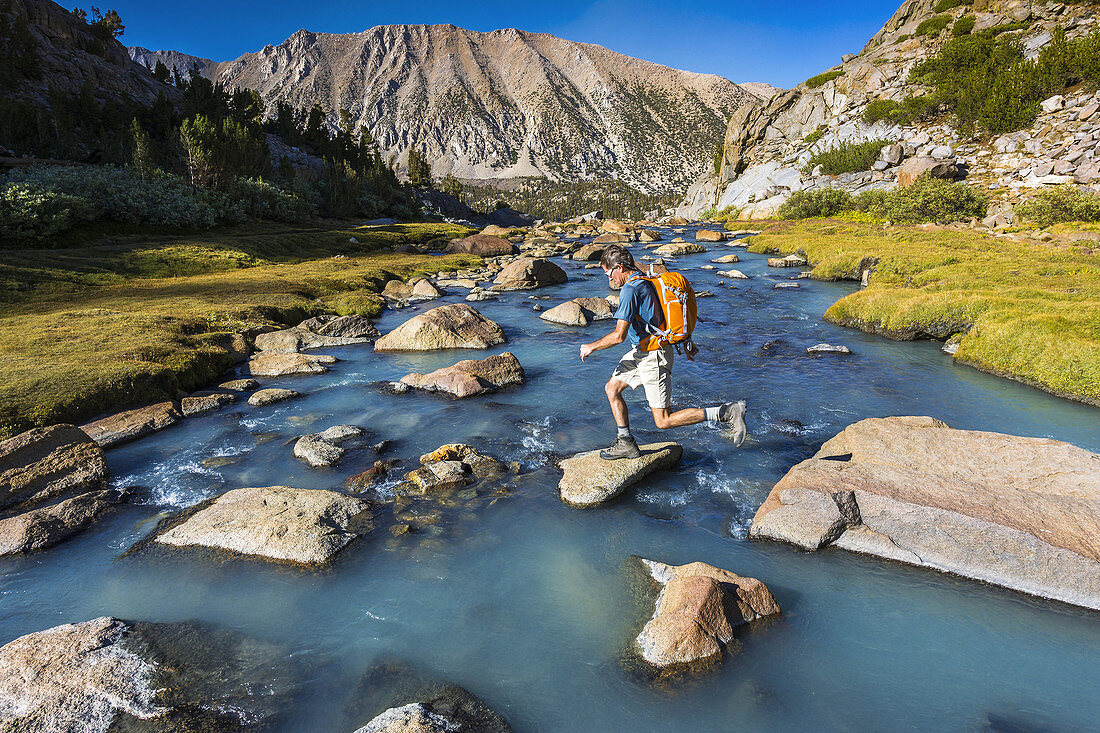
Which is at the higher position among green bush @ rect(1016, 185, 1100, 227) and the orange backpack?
green bush @ rect(1016, 185, 1100, 227)

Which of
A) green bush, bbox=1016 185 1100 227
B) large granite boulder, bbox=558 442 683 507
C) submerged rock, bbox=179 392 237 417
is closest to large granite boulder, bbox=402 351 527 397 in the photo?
submerged rock, bbox=179 392 237 417

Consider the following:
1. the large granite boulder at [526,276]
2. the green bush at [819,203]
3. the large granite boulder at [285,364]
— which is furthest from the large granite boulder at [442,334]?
the green bush at [819,203]

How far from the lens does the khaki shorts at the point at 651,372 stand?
9.21 m

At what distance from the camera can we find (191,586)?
24.1ft

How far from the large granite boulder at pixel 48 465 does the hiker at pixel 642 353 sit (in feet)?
32.3

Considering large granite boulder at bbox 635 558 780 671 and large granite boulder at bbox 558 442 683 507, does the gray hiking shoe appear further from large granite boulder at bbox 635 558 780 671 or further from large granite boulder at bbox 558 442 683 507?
large granite boulder at bbox 635 558 780 671

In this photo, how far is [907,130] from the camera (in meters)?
70.1

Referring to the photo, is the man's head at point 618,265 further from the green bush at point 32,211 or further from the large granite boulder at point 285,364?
the green bush at point 32,211

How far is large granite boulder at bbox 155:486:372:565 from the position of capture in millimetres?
7892

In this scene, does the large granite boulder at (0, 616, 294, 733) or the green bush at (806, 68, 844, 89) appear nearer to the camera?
the large granite boulder at (0, 616, 294, 733)

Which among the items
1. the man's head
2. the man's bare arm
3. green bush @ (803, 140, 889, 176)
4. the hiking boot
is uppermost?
green bush @ (803, 140, 889, 176)

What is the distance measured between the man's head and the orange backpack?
1.06 ft

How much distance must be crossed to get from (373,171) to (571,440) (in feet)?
329

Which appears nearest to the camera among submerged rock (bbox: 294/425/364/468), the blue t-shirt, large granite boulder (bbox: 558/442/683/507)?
the blue t-shirt
